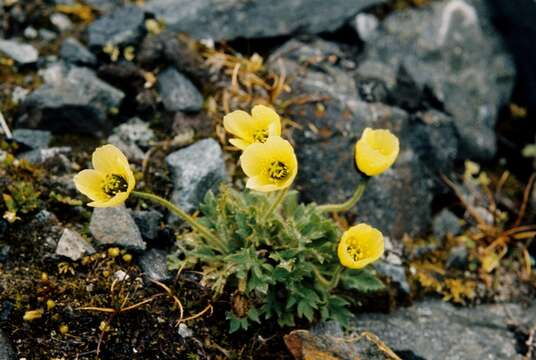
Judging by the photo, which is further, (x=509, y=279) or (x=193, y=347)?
(x=509, y=279)

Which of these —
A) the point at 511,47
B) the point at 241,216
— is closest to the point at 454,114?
the point at 511,47

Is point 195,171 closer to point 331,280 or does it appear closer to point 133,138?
point 133,138

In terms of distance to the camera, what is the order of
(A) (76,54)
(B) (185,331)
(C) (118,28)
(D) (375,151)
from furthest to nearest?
(C) (118,28), (A) (76,54), (B) (185,331), (D) (375,151)

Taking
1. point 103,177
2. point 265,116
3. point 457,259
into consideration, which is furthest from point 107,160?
point 457,259

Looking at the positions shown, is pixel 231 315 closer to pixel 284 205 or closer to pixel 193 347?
pixel 193 347

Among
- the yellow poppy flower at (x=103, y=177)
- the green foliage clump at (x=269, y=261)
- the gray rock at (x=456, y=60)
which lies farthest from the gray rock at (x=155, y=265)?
the gray rock at (x=456, y=60)

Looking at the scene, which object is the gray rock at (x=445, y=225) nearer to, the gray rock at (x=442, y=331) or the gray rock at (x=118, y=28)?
the gray rock at (x=442, y=331)
